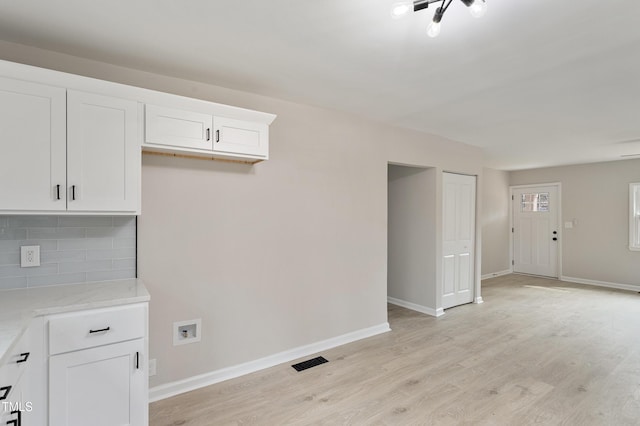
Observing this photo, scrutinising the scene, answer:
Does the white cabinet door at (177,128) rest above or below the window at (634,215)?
above

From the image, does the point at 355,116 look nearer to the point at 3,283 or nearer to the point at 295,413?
the point at 295,413

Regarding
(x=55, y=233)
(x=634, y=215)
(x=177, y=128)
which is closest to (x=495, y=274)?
(x=634, y=215)

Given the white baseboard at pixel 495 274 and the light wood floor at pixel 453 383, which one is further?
the white baseboard at pixel 495 274

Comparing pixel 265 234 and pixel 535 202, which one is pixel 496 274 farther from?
pixel 265 234

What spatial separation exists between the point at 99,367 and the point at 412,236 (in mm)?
3903

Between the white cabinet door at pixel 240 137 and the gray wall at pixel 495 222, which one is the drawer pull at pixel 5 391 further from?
the gray wall at pixel 495 222

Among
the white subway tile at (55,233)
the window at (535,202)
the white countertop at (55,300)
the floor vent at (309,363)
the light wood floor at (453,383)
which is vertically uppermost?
the window at (535,202)

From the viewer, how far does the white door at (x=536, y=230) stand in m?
6.92

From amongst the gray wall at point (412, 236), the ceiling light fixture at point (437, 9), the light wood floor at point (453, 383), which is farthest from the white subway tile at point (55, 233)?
the gray wall at point (412, 236)

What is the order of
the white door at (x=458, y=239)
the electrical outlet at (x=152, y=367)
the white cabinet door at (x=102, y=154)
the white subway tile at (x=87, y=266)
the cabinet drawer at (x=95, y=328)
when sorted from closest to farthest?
the cabinet drawer at (x=95, y=328)
the white cabinet door at (x=102, y=154)
the white subway tile at (x=87, y=266)
the electrical outlet at (x=152, y=367)
the white door at (x=458, y=239)

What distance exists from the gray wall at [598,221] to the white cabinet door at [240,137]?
6.97m

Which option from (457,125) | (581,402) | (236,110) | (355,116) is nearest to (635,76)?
(457,125)

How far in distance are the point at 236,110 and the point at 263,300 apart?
5.42ft

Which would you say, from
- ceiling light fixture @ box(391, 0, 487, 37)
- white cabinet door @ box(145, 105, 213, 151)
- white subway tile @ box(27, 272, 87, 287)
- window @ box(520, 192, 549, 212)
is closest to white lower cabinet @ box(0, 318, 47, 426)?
A: white subway tile @ box(27, 272, 87, 287)
